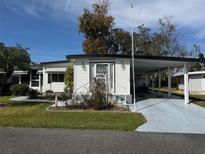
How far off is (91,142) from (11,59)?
19.1 metres

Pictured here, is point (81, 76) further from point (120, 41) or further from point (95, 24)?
point (120, 41)

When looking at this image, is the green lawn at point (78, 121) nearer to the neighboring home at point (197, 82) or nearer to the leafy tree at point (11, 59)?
the leafy tree at point (11, 59)

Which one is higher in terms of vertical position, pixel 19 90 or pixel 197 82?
pixel 197 82

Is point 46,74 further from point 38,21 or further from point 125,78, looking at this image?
point 125,78

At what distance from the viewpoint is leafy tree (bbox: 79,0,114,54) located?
34406 millimetres

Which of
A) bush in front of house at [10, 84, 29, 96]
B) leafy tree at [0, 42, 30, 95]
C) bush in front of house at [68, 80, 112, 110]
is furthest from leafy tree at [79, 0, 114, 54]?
bush in front of house at [68, 80, 112, 110]

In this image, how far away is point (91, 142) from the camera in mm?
6062

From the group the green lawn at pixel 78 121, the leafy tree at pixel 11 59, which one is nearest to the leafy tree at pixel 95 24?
the leafy tree at pixel 11 59

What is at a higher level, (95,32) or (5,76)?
(95,32)

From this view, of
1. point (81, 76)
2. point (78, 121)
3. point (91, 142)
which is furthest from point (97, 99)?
point (91, 142)

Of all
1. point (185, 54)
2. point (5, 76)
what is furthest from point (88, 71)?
point (185, 54)

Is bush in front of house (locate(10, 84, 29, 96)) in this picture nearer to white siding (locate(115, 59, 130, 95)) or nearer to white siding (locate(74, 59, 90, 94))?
white siding (locate(74, 59, 90, 94))

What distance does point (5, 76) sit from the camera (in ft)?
78.8

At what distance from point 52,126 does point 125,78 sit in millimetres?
7189
